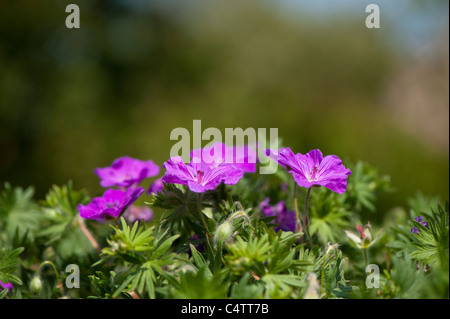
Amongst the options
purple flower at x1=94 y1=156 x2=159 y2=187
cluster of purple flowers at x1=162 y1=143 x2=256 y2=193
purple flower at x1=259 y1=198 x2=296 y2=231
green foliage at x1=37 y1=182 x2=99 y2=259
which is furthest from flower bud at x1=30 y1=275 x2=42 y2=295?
purple flower at x1=259 y1=198 x2=296 y2=231

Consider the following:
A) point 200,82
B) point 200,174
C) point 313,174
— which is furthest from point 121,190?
point 200,82

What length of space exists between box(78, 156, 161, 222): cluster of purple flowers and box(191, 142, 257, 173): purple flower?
150mm

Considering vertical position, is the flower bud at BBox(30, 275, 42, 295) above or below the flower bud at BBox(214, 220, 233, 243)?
below

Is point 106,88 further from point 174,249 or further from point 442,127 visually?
point 174,249

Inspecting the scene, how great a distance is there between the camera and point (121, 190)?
113 cm

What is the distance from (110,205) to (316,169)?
458 mm

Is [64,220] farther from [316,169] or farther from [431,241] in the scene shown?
[431,241]

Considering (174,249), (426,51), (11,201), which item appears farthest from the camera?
(426,51)

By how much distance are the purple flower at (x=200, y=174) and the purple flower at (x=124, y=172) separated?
0.30 m

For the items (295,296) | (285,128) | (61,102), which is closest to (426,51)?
(285,128)

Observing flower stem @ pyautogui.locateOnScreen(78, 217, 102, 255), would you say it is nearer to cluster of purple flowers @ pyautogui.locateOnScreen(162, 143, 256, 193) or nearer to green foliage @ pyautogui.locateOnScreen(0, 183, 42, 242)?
green foliage @ pyautogui.locateOnScreen(0, 183, 42, 242)

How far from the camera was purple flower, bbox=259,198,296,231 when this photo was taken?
1122mm

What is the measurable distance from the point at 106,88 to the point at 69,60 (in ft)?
1.72
